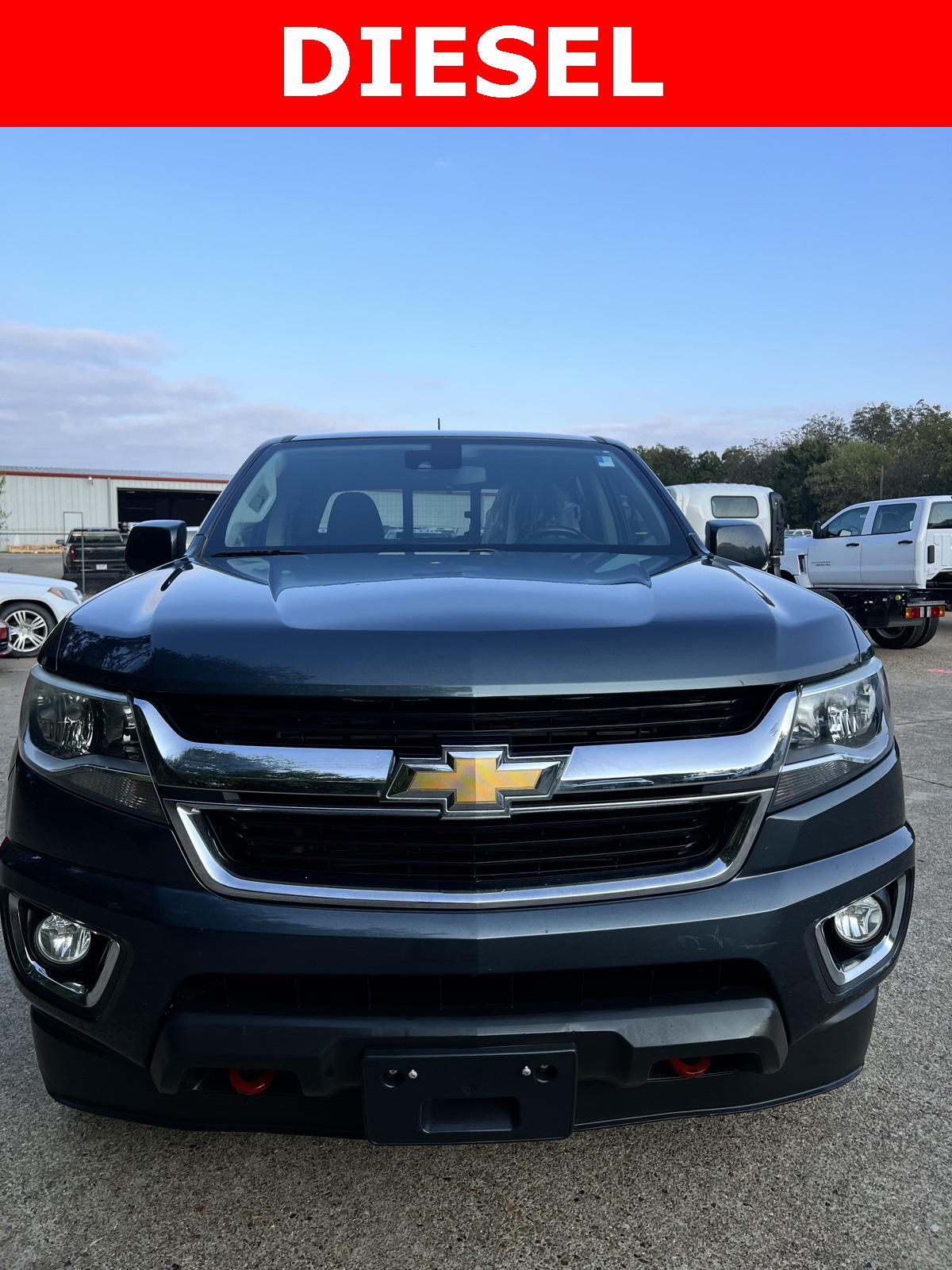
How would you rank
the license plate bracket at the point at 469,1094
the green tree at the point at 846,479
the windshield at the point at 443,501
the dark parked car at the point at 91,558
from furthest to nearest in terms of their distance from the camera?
the green tree at the point at 846,479, the dark parked car at the point at 91,558, the windshield at the point at 443,501, the license plate bracket at the point at 469,1094

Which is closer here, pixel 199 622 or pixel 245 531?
pixel 199 622

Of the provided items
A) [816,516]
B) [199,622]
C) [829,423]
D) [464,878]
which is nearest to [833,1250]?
[464,878]

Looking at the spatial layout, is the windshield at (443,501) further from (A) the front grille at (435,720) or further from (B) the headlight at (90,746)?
(A) the front grille at (435,720)

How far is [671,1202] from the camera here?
2.05 metres

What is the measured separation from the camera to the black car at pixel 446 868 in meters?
1.68

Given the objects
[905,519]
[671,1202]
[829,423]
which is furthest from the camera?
[829,423]

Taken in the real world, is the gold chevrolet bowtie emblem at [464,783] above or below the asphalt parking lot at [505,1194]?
above

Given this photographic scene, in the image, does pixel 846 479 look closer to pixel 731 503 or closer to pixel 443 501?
pixel 731 503

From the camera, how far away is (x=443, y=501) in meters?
3.13

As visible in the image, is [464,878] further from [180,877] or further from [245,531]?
[245,531]

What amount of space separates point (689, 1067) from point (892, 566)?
12.7 meters

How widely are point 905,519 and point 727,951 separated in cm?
1329

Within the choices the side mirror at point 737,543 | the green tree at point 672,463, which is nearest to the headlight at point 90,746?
the side mirror at point 737,543

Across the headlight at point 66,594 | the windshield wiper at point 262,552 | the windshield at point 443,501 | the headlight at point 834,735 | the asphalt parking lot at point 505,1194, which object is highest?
the windshield at point 443,501
